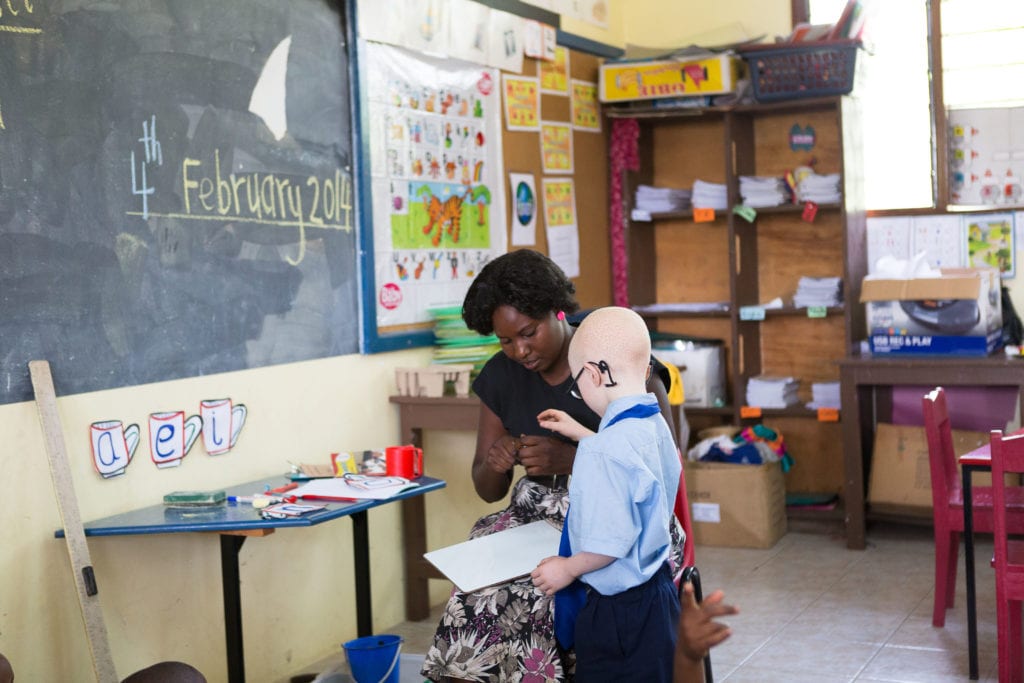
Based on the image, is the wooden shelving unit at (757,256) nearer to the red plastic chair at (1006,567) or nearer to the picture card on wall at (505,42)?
the picture card on wall at (505,42)

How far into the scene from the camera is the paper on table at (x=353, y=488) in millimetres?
3320

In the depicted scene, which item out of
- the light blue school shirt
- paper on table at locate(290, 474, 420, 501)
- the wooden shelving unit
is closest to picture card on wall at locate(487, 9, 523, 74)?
the wooden shelving unit

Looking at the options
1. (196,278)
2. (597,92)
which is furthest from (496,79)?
(196,278)

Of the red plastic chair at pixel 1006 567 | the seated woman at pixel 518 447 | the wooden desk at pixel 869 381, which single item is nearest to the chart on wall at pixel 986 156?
the wooden desk at pixel 869 381

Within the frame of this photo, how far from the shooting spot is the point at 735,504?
550 cm

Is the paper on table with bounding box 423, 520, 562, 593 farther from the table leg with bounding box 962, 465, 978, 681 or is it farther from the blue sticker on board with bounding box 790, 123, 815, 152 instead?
the blue sticker on board with bounding box 790, 123, 815, 152

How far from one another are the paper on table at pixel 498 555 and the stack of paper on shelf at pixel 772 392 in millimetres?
3088

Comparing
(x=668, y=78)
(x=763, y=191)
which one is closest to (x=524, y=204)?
(x=668, y=78)

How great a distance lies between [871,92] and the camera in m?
5.92

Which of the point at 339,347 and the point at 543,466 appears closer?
the point at 543,466

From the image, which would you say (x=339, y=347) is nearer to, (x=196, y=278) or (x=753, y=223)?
(x=196, y=278)

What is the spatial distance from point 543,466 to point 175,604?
1300mm

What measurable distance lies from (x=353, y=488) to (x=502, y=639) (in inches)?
32.5

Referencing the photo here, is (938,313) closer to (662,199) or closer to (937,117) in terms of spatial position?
(937,117)
